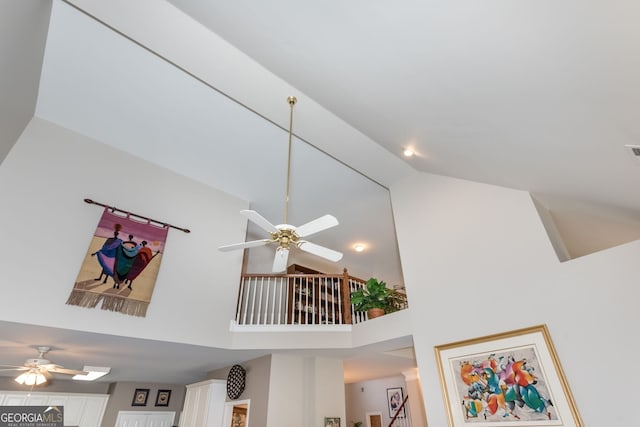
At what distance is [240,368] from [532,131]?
17.4 ft

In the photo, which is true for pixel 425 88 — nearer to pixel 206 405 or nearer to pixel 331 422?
pixel 331 422

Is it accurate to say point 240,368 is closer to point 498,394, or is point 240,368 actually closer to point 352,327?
point 352,327

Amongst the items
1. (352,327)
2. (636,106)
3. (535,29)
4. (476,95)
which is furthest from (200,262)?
(636,106)

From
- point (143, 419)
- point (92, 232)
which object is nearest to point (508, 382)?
point (92, 232)

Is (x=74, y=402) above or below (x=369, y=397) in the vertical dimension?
below

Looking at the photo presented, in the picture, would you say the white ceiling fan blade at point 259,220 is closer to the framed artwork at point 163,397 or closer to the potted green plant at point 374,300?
the potted green plant at point 374,300

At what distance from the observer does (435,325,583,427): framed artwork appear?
288cm

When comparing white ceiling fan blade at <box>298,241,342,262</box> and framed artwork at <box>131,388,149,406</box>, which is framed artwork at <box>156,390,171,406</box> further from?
white ceiling fan blade at <box>298,241,342,262</box>

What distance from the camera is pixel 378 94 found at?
3.30 meters

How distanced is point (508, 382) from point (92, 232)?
491cm

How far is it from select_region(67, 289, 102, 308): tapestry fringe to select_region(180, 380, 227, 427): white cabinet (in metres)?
2.72

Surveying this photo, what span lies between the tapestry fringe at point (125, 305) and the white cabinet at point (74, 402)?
13.1 feet

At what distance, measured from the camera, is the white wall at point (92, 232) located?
11.6ft

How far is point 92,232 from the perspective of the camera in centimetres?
408
